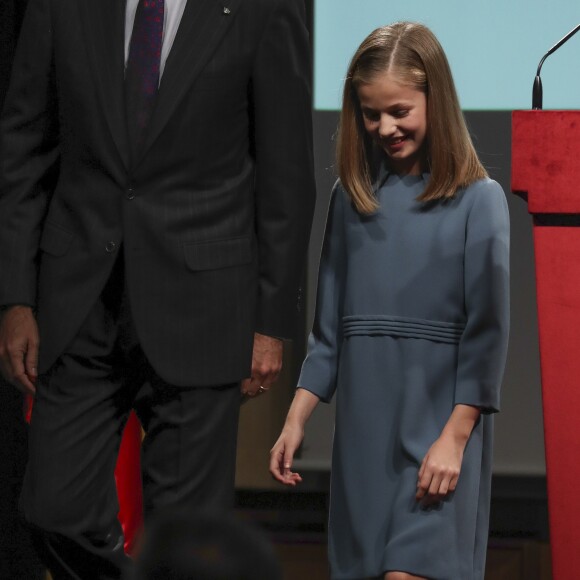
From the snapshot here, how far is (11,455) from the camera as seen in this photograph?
286cm

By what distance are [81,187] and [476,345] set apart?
0.65m

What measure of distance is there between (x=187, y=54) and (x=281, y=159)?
215 mm

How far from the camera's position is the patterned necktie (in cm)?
189

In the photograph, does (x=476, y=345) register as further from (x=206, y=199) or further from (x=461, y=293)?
(x=206, y=199)

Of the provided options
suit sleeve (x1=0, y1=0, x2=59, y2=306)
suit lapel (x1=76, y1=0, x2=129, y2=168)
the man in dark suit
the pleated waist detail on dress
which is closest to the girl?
the pleated waist detail on dress

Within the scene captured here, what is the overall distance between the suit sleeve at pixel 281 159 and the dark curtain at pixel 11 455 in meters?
1.01

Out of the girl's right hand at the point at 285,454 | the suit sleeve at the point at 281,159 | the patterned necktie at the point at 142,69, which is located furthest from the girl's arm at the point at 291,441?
the patterned necktie at the point at 142,69

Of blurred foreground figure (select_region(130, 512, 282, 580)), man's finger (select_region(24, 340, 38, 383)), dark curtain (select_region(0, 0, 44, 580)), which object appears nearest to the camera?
blurred foreground figure (select_region(130, 512, 282, 580))

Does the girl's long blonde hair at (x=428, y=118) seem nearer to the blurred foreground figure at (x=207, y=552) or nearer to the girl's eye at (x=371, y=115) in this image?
the girl's eye at (x=371, y=115)

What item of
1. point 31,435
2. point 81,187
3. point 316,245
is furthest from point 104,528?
point 316,245

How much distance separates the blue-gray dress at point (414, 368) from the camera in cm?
189

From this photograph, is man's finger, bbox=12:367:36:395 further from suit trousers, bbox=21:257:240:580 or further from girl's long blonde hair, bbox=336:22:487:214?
girl's long blonde hair, bbox=336:22:487:214

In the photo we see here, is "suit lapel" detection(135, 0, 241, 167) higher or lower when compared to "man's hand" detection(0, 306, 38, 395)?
higher

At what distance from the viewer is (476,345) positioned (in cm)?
189
